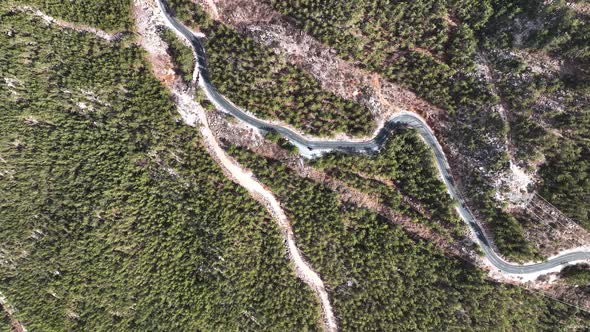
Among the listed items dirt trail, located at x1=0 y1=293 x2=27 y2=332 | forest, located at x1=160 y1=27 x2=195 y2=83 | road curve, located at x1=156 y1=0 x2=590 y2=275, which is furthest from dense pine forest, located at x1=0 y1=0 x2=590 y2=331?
dirt trail, located at x1=0 y1=293 x2=27 y2=332

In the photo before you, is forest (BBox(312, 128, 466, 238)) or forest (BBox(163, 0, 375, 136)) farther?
forest (BBox(163, 0, 375, 136))

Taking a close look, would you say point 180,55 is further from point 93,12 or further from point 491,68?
point 491,68

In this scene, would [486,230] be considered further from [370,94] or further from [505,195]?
[370,94]

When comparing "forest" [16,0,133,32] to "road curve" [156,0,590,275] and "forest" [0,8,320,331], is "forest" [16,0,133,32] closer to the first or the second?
"forest" [0,8,320,331]

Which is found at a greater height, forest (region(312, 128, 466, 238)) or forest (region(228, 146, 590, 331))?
forest (region(312, 128, 466, 238))

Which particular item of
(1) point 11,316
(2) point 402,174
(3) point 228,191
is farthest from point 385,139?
(1) point 11,316

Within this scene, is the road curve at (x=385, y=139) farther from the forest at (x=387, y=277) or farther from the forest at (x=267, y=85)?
the forest at (x=387, y=277)

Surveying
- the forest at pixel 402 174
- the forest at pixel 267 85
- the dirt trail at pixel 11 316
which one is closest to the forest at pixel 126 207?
the forest at pixel 267 85
